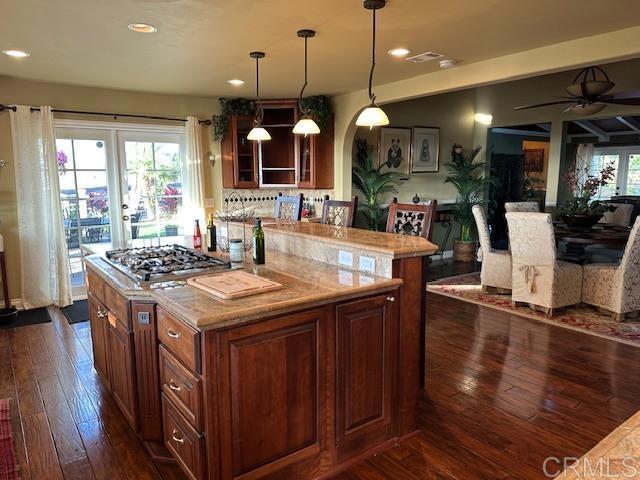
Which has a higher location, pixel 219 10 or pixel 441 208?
pixel 219 10

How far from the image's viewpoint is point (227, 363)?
1.80 m

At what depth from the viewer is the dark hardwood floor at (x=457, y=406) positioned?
2.27m

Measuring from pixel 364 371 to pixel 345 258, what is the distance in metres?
0.63

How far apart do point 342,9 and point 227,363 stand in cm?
218

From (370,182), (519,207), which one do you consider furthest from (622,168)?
(370,182)

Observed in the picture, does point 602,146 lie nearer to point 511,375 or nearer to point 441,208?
point 441,208

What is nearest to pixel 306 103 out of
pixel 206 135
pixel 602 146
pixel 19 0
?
pixel 206 135

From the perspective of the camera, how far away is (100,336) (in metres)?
2.96

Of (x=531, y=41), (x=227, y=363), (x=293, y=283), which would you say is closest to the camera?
(x=227, y=363)

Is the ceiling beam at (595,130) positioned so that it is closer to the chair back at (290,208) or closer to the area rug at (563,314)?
the area rug at (563,314)

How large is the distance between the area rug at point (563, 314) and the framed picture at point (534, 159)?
570 centimetres

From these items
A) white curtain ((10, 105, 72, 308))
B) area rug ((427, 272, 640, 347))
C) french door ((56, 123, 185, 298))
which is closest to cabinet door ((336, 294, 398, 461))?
area rug ((427, 272, 640, 347))
